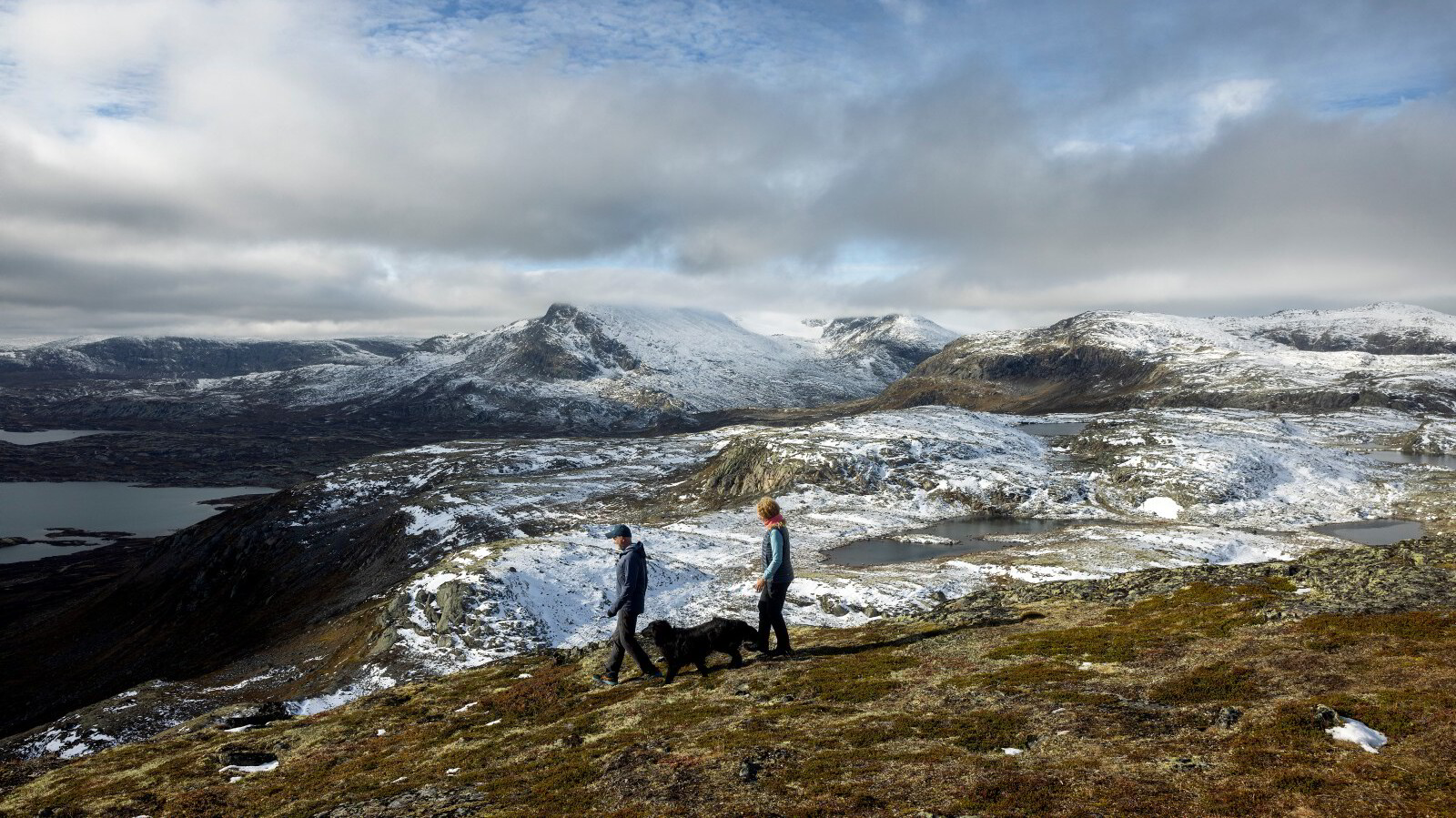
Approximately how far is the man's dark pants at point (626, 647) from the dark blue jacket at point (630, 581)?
0.29 metres

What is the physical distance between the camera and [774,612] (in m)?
20.9

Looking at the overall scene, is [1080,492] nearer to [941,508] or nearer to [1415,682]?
[941,508]

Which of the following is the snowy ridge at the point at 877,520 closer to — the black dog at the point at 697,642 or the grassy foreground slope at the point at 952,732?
the grassy foreground slope at the point at 952,732

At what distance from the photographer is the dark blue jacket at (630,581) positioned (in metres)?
19.8

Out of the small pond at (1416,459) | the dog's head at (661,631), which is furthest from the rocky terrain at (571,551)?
the dog's head at (661,631)

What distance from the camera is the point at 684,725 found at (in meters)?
16.8

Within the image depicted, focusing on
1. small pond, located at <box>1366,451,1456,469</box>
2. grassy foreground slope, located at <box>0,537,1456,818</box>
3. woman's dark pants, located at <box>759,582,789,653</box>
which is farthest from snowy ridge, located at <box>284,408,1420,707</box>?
woman's dark pants, located at <box>759,582,789,653</box>

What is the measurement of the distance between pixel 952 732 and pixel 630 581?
30.8 ft

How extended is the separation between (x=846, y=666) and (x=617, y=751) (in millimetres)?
7617

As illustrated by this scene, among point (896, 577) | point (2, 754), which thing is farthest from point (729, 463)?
point (2, 754)

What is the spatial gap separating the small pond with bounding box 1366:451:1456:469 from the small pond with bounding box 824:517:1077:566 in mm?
118144

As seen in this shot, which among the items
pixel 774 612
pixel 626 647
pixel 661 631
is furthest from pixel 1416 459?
pixel 626 647

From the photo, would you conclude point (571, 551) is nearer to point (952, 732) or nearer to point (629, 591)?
point (629, 591)

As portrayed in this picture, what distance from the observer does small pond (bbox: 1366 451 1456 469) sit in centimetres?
17412
